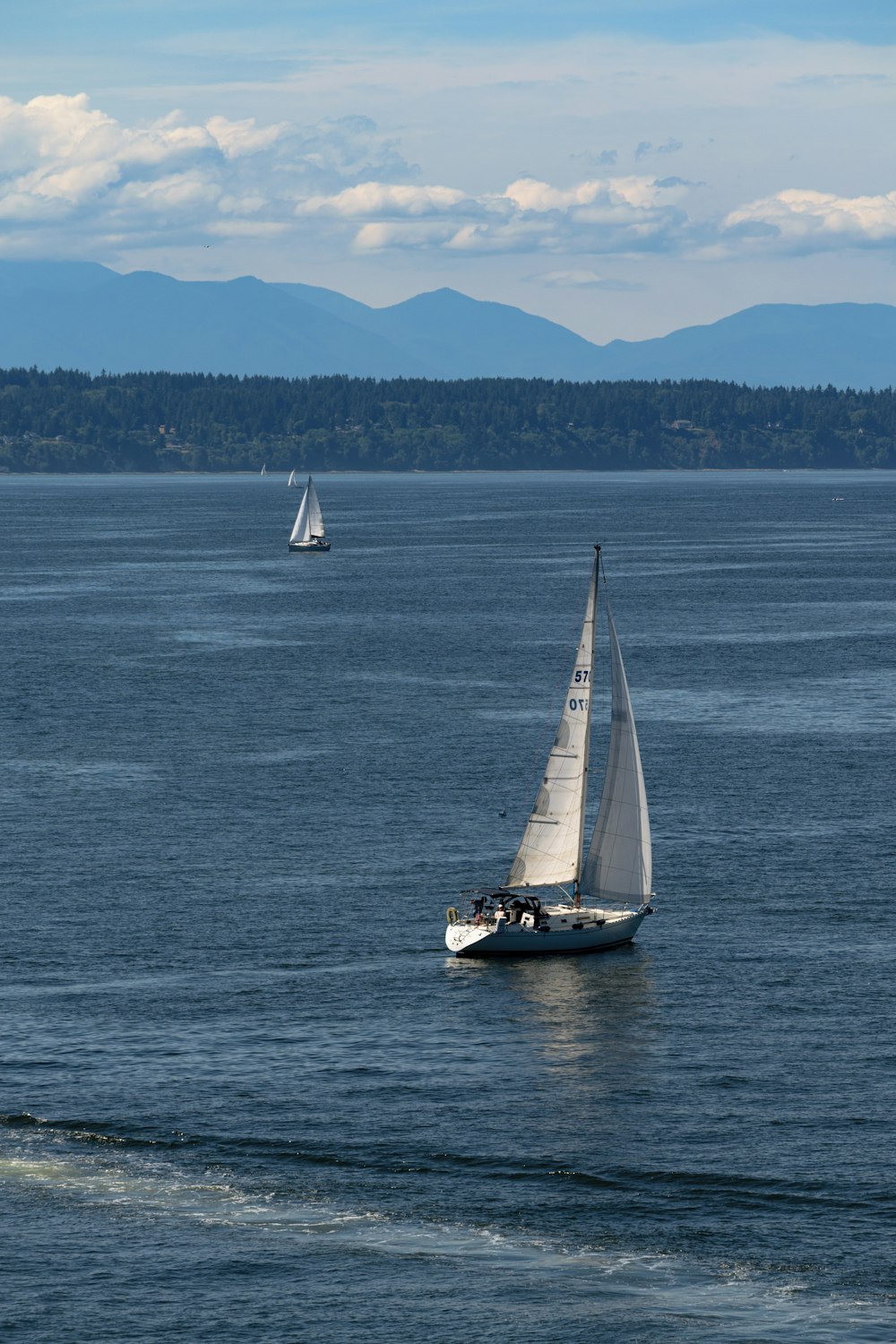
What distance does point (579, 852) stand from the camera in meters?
79.8

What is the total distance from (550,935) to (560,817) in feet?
16.7

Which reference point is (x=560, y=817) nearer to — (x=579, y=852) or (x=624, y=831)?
(x=579, y=852)

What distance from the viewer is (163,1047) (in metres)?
66.9

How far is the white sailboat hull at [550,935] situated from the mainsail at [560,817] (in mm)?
1867

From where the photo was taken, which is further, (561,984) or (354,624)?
(354,624)

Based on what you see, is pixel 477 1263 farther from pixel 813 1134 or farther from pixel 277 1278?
pixel 813 1134

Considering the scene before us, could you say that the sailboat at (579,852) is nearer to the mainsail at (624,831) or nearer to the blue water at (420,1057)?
the mainsail at (624,831)

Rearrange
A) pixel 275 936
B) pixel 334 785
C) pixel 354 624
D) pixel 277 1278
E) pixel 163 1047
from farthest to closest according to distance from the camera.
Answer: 1. pixel 354 624
2. pixel 334 785
3. pixel 275 936
4. pixel 163 1047
5. pixel 277 1278

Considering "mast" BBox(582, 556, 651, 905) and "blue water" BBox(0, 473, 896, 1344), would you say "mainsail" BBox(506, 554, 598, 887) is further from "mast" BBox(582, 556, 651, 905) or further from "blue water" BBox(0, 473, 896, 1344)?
"blue water" BBox(0, 473, 896, 1344)

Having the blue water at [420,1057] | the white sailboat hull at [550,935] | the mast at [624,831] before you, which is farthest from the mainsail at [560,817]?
the blue water at [420,1057]

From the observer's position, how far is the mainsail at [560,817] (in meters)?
78.8

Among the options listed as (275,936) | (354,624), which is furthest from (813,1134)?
(354,624)

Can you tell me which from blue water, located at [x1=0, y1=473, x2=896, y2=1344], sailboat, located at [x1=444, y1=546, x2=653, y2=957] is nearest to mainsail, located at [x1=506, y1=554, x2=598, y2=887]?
sailboat, located at [x1=444, y1=546, x2=653, y2=957]

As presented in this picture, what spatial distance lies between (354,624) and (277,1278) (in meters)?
145
